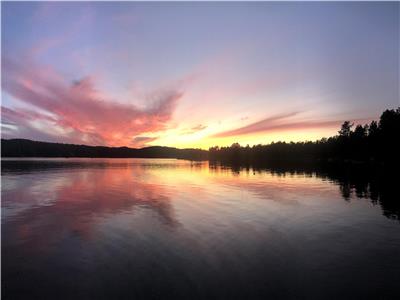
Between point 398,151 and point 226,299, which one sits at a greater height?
point 398,151

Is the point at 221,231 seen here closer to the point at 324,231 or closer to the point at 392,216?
→ the point at 324,231

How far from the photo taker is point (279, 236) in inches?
781

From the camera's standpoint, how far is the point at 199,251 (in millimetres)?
16562

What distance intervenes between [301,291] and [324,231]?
10906mm

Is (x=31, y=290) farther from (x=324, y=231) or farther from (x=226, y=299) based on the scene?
(x=324, y=231)

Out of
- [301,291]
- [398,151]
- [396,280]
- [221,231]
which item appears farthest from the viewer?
[398,151]

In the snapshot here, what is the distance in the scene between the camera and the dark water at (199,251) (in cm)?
1212

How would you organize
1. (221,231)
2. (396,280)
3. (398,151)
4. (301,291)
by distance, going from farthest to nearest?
(398,151), (221,231), (396,280), (301,291)

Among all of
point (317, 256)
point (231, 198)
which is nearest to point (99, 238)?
point (317, 256)

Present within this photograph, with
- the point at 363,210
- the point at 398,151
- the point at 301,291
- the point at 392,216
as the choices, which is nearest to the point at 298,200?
the point at 363,210

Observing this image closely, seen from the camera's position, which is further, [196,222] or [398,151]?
[398,151]

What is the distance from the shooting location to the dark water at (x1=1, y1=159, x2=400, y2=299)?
1212 cm

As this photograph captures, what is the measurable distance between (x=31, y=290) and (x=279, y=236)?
1514 centimetres

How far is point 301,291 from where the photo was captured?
39.3 ft
